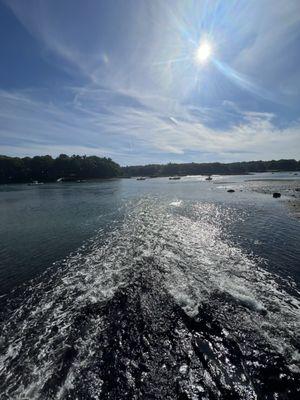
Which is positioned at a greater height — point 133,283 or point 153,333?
point 153,333

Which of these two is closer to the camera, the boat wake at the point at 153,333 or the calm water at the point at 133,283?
the boat wake at the point at 153,333

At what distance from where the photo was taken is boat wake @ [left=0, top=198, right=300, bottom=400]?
9117mm

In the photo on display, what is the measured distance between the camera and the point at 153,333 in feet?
38.8

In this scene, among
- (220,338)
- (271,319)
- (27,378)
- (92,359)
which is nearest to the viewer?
(27,378)

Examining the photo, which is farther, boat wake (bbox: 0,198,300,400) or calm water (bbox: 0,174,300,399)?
calm water (bbox: 0,174,300,399)

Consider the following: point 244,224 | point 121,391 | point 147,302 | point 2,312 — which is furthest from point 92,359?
point 244,224

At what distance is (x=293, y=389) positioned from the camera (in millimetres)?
8867

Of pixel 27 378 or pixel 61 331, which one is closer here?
pixel 27 378

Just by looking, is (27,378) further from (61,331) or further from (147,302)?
(147,302)

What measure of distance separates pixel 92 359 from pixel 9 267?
14592 mm

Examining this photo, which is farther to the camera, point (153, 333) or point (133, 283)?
point (133, 283)

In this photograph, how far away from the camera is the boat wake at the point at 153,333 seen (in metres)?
9.12

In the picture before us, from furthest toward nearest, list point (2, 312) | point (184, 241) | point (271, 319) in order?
point (184, 241) → point (2, 312) → point (271, 319)

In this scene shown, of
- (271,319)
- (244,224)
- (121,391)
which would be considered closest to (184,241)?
(244,224)
